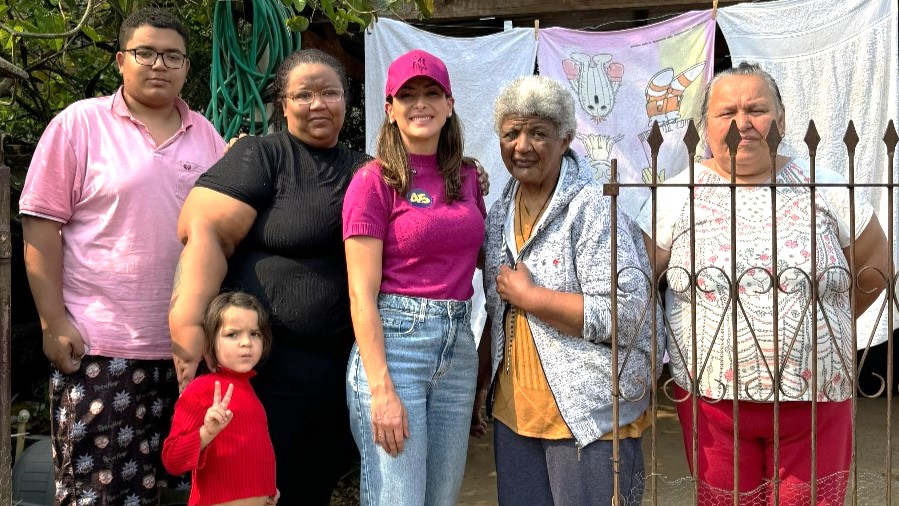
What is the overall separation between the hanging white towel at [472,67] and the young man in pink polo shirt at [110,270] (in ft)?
6.44

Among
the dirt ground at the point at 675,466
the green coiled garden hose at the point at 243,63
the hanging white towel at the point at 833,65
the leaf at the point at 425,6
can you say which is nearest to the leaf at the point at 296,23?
the green coiled garden hose at the point at 243,63

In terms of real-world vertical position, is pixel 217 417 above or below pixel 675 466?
above

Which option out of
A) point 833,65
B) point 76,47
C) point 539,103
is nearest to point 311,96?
point 539,103

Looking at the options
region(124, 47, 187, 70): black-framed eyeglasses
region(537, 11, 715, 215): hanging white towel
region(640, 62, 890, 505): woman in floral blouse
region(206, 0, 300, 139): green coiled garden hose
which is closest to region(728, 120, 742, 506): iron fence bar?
region(640, 62, 890, 505): woman in floral blouse

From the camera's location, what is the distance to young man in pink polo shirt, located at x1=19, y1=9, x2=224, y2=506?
2.58m

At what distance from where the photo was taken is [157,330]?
267 cm

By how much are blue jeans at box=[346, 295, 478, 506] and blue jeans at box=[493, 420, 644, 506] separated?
15 centimetres

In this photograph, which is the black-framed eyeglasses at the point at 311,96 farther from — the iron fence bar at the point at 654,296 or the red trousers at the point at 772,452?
the red trousers at the point at 772,452

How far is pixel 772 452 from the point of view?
2361 millimetres

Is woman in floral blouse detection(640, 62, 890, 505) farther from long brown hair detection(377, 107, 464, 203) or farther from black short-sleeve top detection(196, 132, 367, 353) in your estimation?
black short-sleeve top detection(196, 132, 367, 353)

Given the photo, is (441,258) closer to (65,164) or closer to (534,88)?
(534,88)

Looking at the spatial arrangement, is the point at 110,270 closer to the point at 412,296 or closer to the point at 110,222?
the point at 110,222

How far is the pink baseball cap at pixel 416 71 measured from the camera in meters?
2.34

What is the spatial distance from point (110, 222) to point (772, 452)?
1.98 metres
